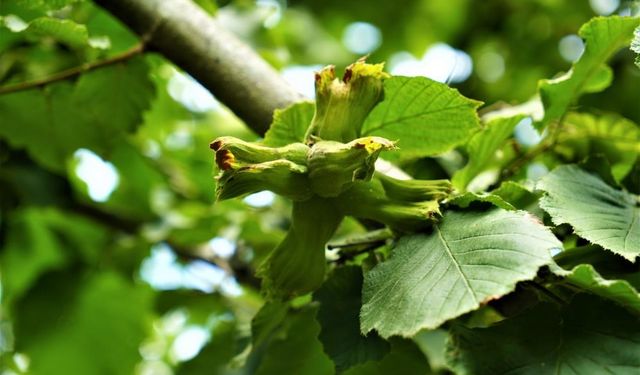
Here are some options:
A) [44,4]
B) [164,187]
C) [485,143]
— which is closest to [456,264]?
[485,143]

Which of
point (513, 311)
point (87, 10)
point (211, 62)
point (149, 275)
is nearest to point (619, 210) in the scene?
point (513, 311)

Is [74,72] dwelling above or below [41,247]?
above

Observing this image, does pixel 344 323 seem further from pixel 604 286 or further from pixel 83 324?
pixel 83 324

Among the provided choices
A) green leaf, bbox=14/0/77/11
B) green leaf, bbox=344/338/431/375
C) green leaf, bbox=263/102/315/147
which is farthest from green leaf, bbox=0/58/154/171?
green leaf, bbox=344/338/431/375

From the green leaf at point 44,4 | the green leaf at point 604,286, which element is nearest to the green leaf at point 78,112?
the green leaf at point 44,4

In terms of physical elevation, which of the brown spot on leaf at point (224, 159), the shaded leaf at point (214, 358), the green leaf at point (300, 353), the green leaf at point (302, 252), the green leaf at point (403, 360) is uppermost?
the brown spot on leaf at point (224, 159)

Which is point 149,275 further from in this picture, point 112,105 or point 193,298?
point 112,105

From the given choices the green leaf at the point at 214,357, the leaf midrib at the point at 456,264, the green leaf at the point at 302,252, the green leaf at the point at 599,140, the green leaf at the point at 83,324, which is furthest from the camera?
the green leaf at the point at 83,324

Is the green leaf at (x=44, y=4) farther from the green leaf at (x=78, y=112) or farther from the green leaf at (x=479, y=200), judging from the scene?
the green leaf at (x=479, y=200)
